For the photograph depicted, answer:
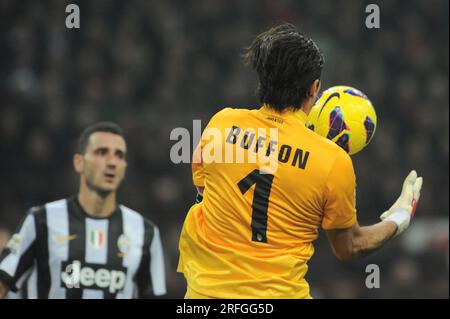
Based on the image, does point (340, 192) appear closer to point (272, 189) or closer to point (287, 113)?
point (272, 189)

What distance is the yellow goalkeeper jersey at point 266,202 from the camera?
3.59 metres

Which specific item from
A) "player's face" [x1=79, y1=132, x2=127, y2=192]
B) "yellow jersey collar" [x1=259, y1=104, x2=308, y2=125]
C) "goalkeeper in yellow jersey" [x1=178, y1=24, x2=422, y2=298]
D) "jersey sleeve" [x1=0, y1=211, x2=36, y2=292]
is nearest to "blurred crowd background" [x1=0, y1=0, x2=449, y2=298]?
"player's face" [x1=79, y1=132, x2=127, y2=192]

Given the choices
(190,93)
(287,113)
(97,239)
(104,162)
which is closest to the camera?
(287,113)

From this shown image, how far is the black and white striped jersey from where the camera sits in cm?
518

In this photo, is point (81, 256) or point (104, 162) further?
point (104, 162)

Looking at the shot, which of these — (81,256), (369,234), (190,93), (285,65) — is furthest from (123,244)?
(190,93)

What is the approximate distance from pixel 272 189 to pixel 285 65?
1.74ft

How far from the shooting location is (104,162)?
559 centimetres

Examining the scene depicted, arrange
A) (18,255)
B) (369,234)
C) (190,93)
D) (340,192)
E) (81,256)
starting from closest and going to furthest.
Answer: (340,192), (369,234), (18,255), (81,256), (190,93)

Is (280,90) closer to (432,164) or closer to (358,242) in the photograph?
(358,242)

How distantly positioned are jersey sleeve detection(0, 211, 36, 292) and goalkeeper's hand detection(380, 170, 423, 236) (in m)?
2.25

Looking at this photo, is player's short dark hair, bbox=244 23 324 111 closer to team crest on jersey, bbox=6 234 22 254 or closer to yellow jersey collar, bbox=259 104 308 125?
yellow jersey collar, bbox=259 104 308 125

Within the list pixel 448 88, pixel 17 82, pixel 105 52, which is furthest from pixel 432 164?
pixel 17 82

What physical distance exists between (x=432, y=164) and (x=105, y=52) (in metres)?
4.25
